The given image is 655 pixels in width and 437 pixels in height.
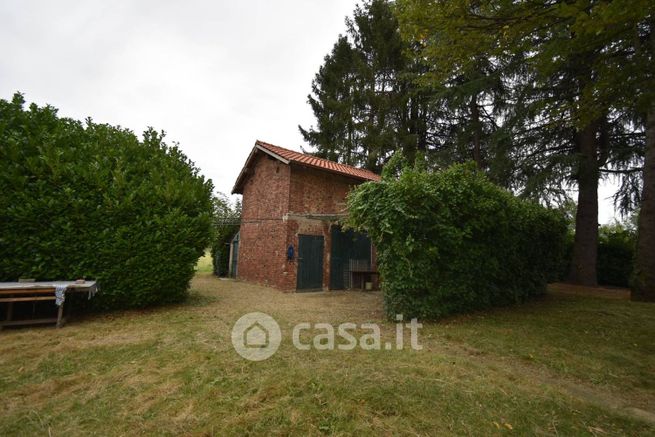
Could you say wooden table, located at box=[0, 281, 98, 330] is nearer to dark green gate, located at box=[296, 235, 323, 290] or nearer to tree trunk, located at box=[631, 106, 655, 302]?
dark green gate, located at box=[296, 235, 323, 290]

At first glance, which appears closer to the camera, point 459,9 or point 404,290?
point 459,9

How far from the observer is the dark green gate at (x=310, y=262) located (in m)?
11.4

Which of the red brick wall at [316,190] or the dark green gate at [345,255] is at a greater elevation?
the red brick wall at [316,190]

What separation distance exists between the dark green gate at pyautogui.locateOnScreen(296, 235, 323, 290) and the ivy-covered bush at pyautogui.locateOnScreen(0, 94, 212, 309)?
4555mm

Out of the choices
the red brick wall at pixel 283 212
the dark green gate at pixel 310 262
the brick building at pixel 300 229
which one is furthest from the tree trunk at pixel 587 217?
the dark green gate at pixel 310 262

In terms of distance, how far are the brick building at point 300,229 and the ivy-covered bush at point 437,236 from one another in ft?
14.1

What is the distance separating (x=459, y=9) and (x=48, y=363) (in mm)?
7718

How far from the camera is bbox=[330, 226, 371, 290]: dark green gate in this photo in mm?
12227

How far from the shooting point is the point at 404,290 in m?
6.27

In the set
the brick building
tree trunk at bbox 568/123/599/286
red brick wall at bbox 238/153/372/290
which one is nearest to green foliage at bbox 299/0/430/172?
the brick building

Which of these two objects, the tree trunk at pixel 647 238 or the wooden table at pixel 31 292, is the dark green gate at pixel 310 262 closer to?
the wooden table at pixel 31 292

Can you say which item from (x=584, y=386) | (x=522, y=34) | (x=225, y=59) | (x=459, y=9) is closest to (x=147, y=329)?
(x=584, y=386)

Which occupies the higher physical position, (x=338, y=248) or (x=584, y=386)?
(x=338, y=248)

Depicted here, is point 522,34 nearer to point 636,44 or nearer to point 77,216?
point 636,44
